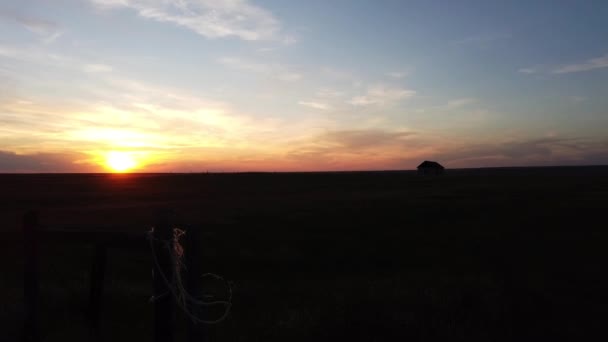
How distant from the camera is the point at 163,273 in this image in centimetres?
460

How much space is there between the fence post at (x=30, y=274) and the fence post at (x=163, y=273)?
1.89 m

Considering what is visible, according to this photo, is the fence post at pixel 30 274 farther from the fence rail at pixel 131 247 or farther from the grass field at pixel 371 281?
the grass field at pixel 371 281

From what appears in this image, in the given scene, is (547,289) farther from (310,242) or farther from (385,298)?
(310,242)

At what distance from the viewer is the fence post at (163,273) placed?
4547 mm

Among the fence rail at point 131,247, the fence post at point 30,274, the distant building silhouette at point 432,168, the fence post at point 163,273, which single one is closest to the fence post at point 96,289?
the fence rail at point 131,247

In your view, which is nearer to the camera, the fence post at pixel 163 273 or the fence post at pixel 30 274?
the fence post at pixel 163 273

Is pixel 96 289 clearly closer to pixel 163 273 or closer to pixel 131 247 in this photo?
pixel 131 247

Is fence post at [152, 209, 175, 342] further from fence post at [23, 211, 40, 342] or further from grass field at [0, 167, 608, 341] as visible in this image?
grass field at [0, 167, 608, 341]

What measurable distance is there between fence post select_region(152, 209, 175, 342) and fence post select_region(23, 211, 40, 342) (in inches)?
74.4

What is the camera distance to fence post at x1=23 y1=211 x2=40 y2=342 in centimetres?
529

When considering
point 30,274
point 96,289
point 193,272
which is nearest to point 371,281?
point 96,289

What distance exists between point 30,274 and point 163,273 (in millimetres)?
2064

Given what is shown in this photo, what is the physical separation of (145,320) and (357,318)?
14.6 feet

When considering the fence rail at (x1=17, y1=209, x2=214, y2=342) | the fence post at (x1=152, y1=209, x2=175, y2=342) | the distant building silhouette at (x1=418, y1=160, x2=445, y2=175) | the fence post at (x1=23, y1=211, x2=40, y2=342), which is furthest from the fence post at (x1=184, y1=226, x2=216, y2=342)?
the distant building silhouette at (x1=418, y1=160, x2=445, y2=175)
